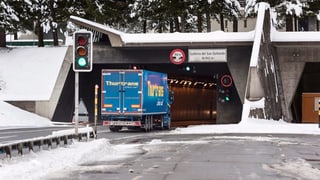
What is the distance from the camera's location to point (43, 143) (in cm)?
1766

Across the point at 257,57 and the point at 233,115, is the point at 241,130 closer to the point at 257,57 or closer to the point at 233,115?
the point at 257,57

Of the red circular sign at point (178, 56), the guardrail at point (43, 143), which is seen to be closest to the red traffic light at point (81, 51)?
the guardrail at point (43, 143)

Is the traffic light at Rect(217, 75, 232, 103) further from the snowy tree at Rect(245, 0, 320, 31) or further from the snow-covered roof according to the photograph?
the snow-covered roof

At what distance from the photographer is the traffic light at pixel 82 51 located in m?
19.3

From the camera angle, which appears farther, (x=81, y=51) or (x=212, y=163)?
(x=81, y=51)

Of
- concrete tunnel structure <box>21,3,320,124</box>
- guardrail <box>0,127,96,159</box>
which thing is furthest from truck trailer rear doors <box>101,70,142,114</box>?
concrete tunnel structure <box>21,3,320,124</box>

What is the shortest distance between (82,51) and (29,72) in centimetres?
2707

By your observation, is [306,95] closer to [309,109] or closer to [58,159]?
[309,109]

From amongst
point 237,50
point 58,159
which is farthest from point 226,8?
point 58,159

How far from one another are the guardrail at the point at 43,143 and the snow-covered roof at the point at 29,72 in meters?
21.6

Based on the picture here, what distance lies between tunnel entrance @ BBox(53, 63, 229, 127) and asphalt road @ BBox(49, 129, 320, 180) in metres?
25.2

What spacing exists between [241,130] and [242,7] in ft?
114

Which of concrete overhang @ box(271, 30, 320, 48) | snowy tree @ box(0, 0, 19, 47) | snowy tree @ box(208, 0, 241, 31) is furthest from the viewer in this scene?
snowy tree @ box(208, 0, 241, 31)

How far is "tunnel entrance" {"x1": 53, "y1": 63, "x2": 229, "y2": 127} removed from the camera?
4653cm
